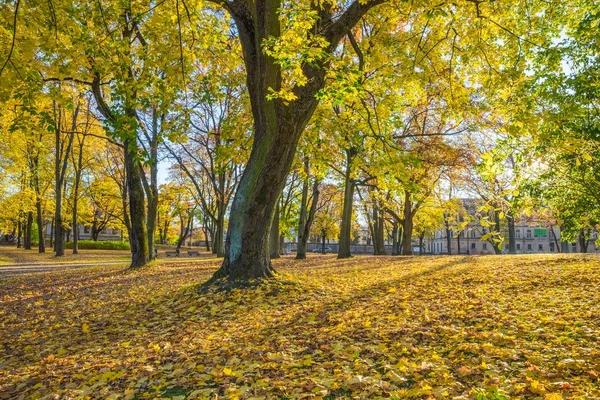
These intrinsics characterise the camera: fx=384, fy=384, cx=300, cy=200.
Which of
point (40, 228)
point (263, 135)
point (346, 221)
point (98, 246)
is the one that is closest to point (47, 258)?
point (40, 228)

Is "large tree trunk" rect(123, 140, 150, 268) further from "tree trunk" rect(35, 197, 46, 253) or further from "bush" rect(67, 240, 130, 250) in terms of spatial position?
"bush" rect(67, 240, 130, 250)

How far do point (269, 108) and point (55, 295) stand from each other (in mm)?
6377

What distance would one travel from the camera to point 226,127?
369 inches

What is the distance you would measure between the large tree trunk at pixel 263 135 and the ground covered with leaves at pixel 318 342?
85 centimetres

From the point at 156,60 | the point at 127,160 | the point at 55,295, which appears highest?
the point at 156,60

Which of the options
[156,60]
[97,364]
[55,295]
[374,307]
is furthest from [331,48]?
[55,295]

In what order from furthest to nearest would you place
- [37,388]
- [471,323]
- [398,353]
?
[471,323] → [398,353] → [37,388]

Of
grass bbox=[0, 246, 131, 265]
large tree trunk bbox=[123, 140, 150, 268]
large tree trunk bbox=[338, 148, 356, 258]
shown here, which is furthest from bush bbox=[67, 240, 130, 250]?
large tree trunk bbox=[338, 148, 356, 258]

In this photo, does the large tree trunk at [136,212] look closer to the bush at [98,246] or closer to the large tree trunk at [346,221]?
the large tree trunk at [346,221]

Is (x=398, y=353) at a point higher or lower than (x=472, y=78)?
lower

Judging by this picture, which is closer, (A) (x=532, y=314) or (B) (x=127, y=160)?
(A) (x=532, y=314)

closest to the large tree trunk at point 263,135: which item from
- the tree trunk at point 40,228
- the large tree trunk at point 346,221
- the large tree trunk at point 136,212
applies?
the large tree trunk at point 136,212

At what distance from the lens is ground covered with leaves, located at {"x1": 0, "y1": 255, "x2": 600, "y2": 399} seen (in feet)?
10.1

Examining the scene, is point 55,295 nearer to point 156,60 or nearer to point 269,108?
point 156,60
